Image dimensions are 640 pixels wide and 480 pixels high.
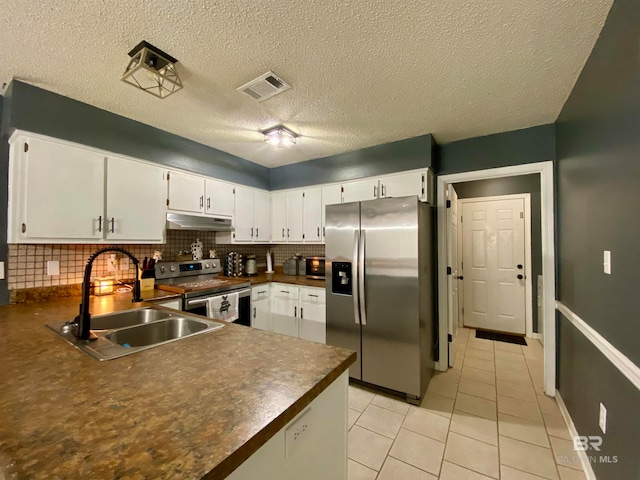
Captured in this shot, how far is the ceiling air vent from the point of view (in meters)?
1.76

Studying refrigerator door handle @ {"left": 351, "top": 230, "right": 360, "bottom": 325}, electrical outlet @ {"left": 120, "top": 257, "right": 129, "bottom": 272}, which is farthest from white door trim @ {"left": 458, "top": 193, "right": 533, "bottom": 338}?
electrical outlet @ {"left": 120, "top": 257, "right": 129, "bottom": 272}

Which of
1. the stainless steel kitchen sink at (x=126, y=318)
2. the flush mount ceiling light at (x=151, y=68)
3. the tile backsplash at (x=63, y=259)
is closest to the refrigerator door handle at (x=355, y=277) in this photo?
the stainless steel kitchen sink at (x=126, y=318)

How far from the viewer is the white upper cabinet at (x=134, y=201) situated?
7.29 feet

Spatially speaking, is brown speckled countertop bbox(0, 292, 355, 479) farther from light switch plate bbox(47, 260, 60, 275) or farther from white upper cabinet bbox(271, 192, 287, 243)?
white upper cabinet bbox(271, 192, 287, 243)

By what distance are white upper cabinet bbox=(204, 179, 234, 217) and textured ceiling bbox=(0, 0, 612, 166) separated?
0.78 meters

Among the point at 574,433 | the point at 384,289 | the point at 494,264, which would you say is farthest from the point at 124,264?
the point at 494,264

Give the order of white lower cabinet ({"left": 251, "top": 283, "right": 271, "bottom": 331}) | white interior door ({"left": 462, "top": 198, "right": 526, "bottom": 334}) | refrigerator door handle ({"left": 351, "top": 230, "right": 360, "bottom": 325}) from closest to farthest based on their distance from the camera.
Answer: refrigerator door handle ({"left": 351, "top": 230, "right": 360, "bottom": 325}) < white lower cabinet ({"left": 251, "top": 283, "right": 271, "bottom": 331}) < white interior door ({"left": 462, "top": 198, "right": 526, "bottom": 334})

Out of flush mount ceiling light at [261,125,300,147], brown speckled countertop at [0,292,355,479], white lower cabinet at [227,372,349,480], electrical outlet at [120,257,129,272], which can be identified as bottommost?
white lower cabinet at [227,372,349,480]

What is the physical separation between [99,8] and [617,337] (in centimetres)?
290

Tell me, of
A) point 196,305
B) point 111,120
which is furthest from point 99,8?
point 196,305

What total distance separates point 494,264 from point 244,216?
3901 mm

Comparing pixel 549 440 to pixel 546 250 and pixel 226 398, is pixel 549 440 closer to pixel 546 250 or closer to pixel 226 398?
pixel 546 250

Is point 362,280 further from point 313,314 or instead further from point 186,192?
point 186,192

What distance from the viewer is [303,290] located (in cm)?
311
